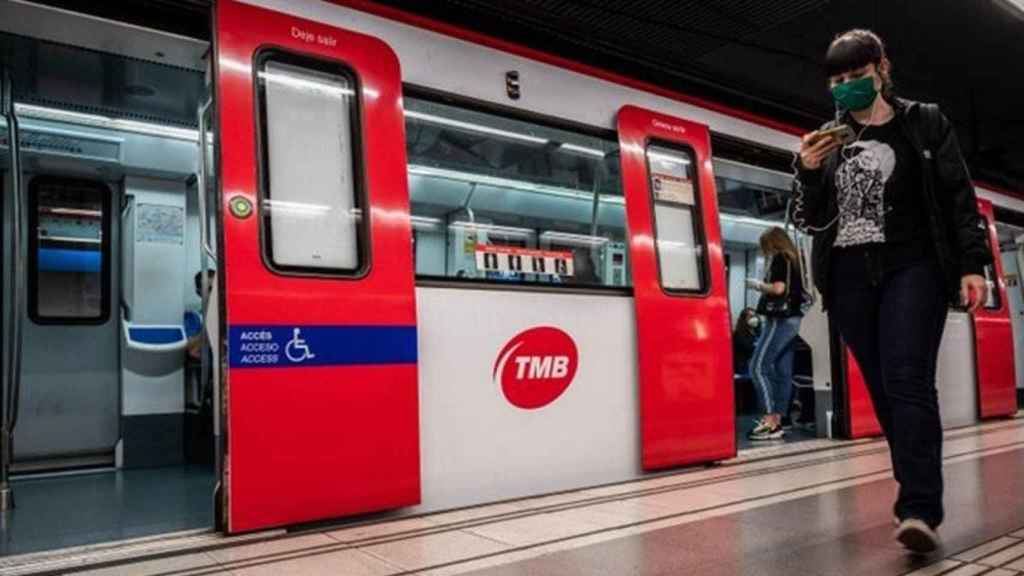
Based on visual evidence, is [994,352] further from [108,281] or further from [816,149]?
[108,281]

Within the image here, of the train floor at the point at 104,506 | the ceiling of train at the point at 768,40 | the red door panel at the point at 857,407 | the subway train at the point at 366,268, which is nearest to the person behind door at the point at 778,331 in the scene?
the subway train at the point at 366,268

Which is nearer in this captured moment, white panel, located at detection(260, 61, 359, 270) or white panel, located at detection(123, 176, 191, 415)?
white panel, located at detection(260, 61, 359, 270)

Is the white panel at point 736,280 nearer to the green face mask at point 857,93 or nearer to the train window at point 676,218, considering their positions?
the train window at point 676,218

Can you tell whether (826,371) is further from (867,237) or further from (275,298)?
(275,298)

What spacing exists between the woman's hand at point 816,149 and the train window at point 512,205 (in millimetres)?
1392

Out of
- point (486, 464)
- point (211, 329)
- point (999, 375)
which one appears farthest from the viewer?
point (999, 375)

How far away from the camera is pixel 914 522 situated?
6.54 ft

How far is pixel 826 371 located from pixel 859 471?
1.60 metres

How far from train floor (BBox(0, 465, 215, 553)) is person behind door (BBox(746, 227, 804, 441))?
3.70m

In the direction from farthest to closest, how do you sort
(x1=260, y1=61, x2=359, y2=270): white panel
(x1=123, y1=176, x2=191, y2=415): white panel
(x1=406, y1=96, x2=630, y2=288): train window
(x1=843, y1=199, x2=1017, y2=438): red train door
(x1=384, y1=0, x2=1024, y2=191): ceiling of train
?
(x1=843, y1=199, x2=1017, y2=438): red train door → (x1=123, y1=176, x2=191, y2=415): white panel → (x1=384, y1=0, x2=1024, y2=191): ceiling of train → (x1=406, y1=96, x2=630, y2=288): train window → (x1=260, y1=61, x2=359, y2=270): white panel

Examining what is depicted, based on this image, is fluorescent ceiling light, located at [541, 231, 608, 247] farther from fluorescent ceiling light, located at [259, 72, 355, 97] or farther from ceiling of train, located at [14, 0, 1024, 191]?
fluorescent ceiling light, located at [259, 72, 355, 97]

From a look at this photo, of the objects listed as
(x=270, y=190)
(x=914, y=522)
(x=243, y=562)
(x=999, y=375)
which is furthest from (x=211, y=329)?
(x=999, y=375)

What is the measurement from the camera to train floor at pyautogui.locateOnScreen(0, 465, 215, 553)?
8.45 ft

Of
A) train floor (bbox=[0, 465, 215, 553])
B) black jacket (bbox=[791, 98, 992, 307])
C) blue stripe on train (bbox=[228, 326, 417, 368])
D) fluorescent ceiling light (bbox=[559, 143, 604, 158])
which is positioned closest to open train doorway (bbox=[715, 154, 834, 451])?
fluorescent ceiling light (bbox=[559, 143, 604, 158])
